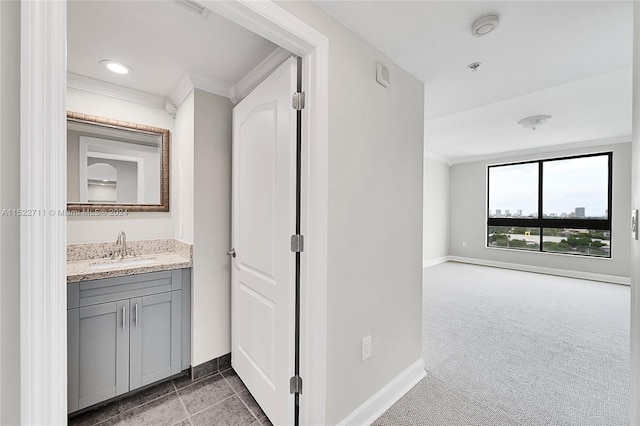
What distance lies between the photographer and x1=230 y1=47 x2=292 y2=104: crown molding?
171cm

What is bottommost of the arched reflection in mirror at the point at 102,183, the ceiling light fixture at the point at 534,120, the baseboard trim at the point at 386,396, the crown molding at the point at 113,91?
the baseboard trim at the point at 386,396

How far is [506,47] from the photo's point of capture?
1.70m

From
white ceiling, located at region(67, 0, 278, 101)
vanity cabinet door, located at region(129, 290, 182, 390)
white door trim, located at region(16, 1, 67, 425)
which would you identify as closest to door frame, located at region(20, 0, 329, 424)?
white door trim, located at region(16, 1, 67, 425)

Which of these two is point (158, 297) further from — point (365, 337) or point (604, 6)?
point (604, 6)

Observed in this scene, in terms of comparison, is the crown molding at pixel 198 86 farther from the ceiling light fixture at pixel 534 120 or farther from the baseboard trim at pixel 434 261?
the baseboard trim at pixel 434 261

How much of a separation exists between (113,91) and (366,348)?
272cm

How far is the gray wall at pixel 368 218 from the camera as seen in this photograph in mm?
1455

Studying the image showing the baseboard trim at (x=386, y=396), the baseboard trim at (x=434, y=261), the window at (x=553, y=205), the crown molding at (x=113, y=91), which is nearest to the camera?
the baseboard trim at (x=386, y=396)

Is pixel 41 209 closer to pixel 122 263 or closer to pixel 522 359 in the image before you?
pixel 122 263

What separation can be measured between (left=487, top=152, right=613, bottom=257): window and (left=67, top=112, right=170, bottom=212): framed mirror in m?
6.57

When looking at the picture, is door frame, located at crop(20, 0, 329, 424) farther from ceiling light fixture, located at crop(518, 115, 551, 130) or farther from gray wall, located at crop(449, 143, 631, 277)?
gray wall, located at crop(449, 143, 631, 277)

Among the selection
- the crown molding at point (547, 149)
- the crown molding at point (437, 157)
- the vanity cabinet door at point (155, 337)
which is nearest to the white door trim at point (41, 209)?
the vanity cabinet door at point (155, 337)

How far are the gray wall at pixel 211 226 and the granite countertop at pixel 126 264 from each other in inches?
6.7

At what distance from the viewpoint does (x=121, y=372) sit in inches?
70.9
